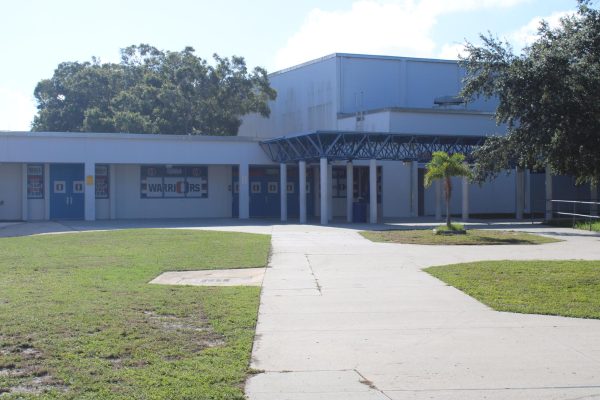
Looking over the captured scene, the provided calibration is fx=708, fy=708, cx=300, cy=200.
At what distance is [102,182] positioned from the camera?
Result: 39.8 m

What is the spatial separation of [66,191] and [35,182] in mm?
1764

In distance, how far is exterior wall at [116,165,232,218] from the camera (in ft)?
132

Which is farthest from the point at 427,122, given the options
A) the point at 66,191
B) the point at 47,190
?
the point at 47,190

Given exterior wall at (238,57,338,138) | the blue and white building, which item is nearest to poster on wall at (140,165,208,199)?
the blue and white building

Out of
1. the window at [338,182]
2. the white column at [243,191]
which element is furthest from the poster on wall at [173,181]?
the window at [338,182]

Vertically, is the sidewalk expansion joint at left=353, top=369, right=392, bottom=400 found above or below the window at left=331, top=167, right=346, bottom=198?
below

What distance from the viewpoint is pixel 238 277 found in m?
14.5

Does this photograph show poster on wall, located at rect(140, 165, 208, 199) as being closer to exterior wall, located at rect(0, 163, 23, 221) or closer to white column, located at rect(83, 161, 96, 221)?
white column, located at rect(83, 161, 96, 221)

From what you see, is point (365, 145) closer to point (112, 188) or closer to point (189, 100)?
point (112, 188)

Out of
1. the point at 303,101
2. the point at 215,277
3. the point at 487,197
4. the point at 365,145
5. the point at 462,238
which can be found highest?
the point at 303,101

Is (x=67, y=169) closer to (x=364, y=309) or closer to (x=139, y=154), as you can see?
(x=139, y=154)

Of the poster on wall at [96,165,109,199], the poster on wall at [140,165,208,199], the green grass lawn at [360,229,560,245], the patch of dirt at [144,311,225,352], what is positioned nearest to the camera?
the patch of dirt at [144,311,225,352]

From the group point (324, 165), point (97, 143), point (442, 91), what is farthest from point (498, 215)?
point (97, 143)

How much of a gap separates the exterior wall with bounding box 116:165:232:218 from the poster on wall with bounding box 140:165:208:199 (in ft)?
0.94
